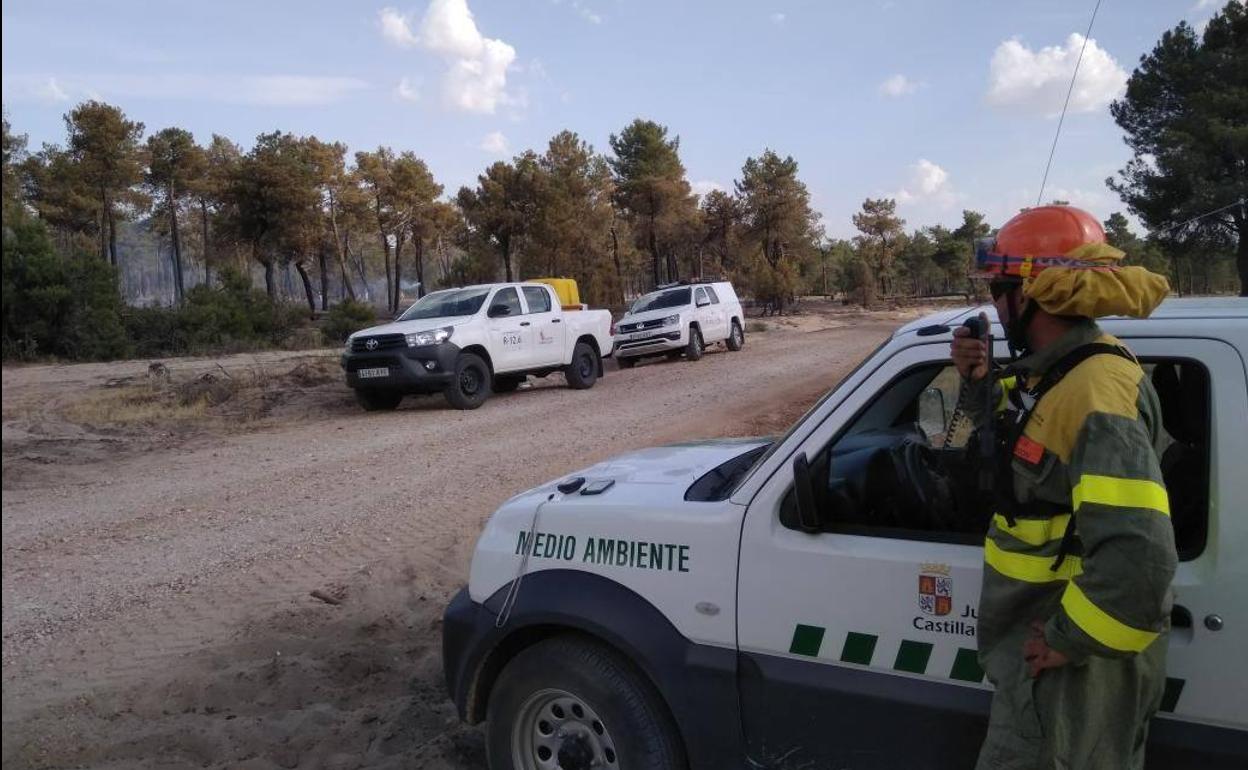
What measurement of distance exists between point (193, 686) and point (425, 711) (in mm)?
1194

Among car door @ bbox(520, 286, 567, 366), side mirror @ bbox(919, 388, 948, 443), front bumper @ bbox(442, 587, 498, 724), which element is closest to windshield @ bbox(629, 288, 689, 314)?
car door @ bbox(520, 286, 567, 366)

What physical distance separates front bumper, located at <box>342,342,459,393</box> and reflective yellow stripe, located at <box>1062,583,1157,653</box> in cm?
1195

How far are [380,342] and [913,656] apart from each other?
39.3 feet

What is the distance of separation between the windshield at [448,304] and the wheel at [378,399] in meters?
1.35

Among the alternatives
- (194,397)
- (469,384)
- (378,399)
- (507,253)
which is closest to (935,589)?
(469,384)

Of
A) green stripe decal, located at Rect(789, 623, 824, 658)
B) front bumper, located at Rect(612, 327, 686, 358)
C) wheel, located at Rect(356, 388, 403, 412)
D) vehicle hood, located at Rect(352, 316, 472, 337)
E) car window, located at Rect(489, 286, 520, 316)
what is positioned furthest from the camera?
front bumper, located at Rect(612, 327, 686, 358)

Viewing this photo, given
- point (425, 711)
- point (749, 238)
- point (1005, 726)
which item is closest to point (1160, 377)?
point (1005, 726)

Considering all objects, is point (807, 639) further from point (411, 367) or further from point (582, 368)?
point (582, 368)

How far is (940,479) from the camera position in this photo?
2.52 m

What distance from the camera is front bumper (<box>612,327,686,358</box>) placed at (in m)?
20.8

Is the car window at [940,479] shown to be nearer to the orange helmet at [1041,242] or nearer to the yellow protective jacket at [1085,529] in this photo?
the yellow protective jacket at [1085,529]

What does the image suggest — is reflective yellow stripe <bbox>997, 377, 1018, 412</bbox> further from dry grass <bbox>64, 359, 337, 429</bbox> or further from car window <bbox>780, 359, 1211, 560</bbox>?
dry grass <bbox>64, 359, 337, 429</bbox>

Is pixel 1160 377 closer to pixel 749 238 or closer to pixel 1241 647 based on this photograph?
pixel 1241 647

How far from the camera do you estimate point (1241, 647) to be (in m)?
2.05
